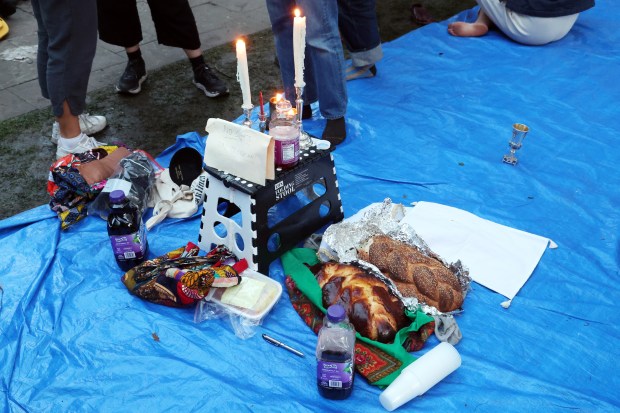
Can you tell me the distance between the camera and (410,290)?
1877 mm

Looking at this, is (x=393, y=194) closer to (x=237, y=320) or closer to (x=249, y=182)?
(x=249, y=182)

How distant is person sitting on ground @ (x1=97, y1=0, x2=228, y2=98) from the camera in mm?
3289

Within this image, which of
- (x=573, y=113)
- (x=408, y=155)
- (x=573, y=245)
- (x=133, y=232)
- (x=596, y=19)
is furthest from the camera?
(x=596, y=19)

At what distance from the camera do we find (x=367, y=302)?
5.77ft

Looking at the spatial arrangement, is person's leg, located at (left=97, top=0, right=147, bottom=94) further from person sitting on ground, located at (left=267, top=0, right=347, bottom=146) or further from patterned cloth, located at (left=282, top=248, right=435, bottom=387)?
patterned cloth, located at (left=282, top=248, right=435, bottom=387)

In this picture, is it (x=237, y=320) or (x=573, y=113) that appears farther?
(x=573, y=113)

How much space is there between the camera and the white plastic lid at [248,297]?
184 centimetres

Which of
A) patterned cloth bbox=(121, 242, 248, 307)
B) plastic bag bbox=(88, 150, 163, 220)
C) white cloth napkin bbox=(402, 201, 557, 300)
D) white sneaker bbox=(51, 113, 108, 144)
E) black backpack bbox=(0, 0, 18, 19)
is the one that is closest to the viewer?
patterned cloth bbox=(121, 242, 248, 307)

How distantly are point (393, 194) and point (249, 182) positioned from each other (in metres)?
0.91

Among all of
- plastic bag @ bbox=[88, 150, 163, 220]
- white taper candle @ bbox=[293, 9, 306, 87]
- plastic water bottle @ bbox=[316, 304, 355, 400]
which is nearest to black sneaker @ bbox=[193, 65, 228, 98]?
plastic bag @ bbox=[88, 150, 163, 220]

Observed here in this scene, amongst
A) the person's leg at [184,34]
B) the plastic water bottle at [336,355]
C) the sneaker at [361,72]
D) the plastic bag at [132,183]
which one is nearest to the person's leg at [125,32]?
the person's leg at [184,34]

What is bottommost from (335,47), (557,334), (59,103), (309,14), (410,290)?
(557,334)

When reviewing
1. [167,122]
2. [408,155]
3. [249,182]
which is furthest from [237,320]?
[167,122]

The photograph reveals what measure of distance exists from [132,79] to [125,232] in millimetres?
1878
